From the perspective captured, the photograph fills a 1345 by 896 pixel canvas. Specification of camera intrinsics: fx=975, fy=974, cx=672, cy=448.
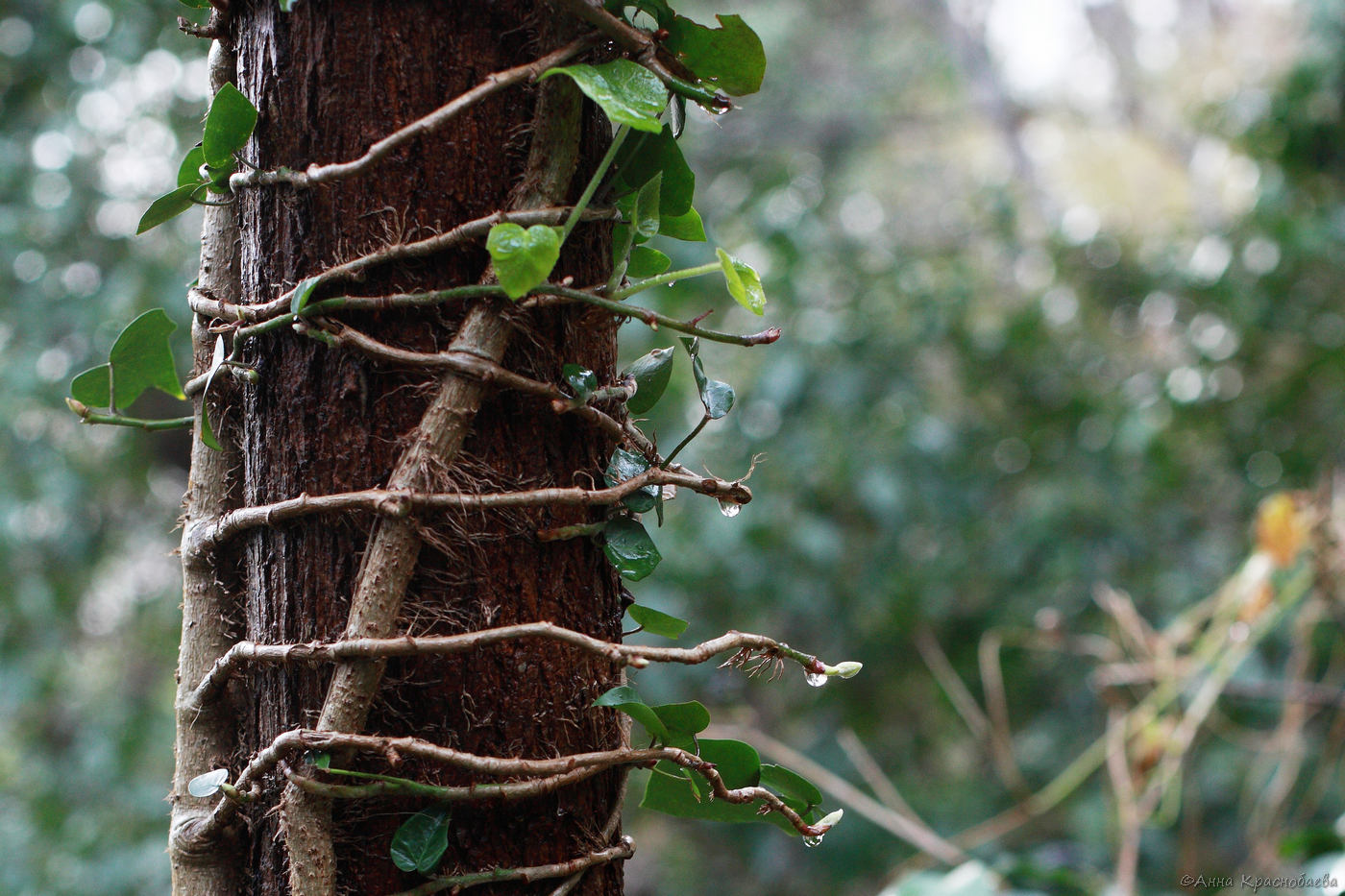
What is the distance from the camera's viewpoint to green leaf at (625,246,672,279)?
0.44m

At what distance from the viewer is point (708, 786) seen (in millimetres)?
407

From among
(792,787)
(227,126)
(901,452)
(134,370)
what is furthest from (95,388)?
(901,452)

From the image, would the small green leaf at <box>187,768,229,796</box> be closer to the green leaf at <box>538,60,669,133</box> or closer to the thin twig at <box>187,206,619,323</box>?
the thin twig at <box>187,206,619,323</box>

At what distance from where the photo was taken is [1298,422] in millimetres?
1873

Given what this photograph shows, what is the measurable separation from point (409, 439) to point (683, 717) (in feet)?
0.50

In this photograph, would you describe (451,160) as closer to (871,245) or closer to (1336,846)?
(1336,846)

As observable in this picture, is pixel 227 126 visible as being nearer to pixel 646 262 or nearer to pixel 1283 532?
pixel 646 262

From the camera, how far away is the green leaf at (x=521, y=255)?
13.3 inches

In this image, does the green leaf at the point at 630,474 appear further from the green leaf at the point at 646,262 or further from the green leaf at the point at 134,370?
the green leaf at the point at 134,370

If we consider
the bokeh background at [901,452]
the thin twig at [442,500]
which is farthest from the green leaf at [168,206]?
the bokeh background at [901,452]

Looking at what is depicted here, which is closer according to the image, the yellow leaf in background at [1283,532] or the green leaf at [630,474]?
the green leaf at [630,474]

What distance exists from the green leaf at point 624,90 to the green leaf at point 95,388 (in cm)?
26

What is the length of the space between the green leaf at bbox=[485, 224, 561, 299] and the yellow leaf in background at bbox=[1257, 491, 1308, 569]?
1106mm

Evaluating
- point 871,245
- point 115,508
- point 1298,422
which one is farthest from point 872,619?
point 115,508
